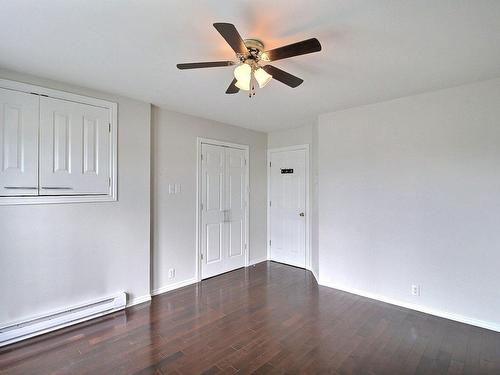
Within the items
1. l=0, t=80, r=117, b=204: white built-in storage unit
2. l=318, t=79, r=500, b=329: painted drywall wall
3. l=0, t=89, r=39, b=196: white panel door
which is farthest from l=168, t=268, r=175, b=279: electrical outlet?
l=318, t=79, r=500, b=329: painted drywall wall

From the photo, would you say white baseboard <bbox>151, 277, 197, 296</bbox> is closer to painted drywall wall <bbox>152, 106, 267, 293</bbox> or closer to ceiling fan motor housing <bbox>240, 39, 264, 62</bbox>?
painted drywall wall <bbox>152, 106, 267, 293</bbox>

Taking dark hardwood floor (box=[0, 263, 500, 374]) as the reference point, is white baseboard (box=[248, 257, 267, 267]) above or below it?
above

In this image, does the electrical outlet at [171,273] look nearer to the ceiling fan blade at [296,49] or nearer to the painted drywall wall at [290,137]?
the painted drywall wall at [290,137]

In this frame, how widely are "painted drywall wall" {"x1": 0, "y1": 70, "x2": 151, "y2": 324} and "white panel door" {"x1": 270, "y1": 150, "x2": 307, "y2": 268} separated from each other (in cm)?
239

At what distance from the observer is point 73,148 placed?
265 centimetres

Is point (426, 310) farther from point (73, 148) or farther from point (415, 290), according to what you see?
point (73, 148)

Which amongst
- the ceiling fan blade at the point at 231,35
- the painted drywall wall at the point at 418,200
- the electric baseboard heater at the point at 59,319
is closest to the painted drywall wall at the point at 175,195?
the electric baseboard heater at the point at 59,319

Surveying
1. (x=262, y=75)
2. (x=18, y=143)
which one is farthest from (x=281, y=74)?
(x=18, y=143)

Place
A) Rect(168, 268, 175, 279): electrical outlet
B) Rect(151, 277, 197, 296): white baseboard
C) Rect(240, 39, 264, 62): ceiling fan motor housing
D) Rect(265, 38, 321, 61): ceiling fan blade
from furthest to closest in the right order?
Rect(168, 268, 175, 279): electrical outlet < Rect(151, 277, 197, 296): white baseboard < Rect(240, 39, 264, 62): ceiling fan motor housing < Rect(265, 38, 321, 61): ceiling fan blade

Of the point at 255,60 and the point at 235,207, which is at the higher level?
the point at 255,60

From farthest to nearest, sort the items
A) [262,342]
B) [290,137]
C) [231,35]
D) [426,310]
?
1. [290,137]
2. [426,310]
3. [262,342]
4. [231,35]

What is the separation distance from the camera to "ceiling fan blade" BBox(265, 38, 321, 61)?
1448mm

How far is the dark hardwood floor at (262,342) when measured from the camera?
78.7 inches

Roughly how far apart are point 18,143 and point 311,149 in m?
3.73
